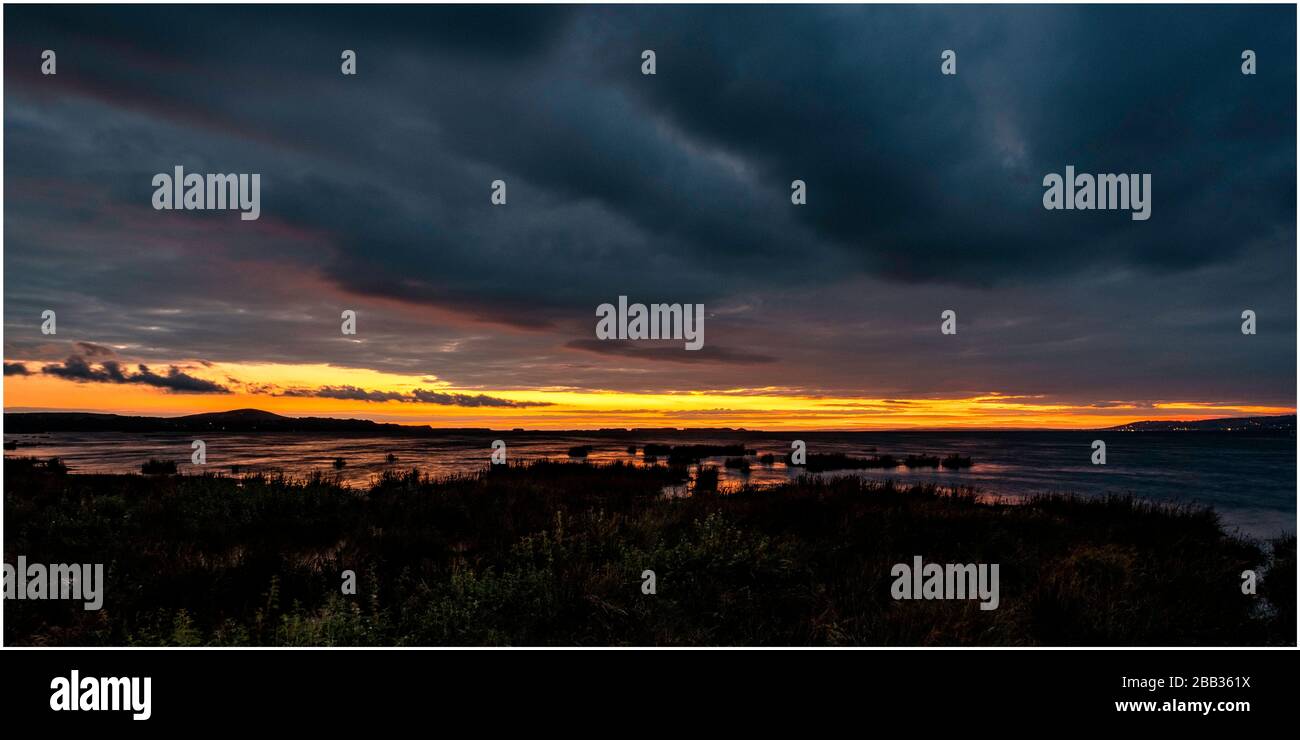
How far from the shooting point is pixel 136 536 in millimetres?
8875

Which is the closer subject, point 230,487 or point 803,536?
point 803,536

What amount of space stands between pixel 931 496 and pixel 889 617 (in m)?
14.6

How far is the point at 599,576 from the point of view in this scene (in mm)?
6348

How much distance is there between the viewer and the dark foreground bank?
17.6ft

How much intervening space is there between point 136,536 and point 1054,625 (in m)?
13.5

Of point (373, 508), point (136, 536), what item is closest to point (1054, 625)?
point (373, 508)

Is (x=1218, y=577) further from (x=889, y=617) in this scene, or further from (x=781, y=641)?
(x=781, y=641)

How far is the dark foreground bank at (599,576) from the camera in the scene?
211 inches
